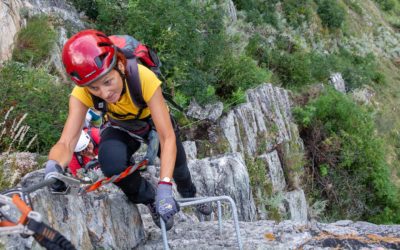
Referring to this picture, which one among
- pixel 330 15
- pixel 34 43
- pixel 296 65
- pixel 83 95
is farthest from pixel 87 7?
pixel 330 15

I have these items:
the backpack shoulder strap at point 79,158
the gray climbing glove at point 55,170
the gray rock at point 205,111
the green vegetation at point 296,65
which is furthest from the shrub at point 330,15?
the gray climbing glove at point 55,170

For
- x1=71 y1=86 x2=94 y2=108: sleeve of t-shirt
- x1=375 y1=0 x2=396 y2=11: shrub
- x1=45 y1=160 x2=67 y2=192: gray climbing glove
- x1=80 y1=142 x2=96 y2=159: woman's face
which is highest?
x1=375 y1=0 x2=396 y2=11: shrub

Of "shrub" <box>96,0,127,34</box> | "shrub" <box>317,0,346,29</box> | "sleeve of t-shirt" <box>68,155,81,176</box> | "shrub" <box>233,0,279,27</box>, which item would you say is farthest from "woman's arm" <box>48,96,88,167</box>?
"shrub" <box>317,0,346,29</box>

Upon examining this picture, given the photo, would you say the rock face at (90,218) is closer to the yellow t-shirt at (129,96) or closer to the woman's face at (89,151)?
the yellow t-shirt at (129,96)

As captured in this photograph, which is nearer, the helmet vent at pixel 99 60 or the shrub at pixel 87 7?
the helmet vent at pixel 99 60

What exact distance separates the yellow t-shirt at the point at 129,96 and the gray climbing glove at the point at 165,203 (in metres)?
0.72

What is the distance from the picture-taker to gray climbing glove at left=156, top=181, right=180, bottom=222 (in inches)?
134

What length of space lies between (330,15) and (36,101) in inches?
848

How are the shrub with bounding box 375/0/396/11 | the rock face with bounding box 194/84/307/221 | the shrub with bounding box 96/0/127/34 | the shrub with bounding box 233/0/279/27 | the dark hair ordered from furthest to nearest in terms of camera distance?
the shrub with bounding box 375/0/396/11, the shrub with bounding box 233/0/279/27, the shrub with bounding box 96/0/127/34, the rock face with bounding box 194/84/307/221, the dark hair

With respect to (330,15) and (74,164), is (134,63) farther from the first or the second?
(330,15)

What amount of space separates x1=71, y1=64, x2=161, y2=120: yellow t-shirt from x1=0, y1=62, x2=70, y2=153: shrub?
306 centimetres

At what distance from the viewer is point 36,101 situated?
23.9 feet

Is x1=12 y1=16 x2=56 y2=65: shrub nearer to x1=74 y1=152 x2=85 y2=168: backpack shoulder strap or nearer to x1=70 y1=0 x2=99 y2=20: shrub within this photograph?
x1=70 y1=0 x2=99 y2=20: shrub

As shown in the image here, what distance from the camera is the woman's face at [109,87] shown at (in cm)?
352
